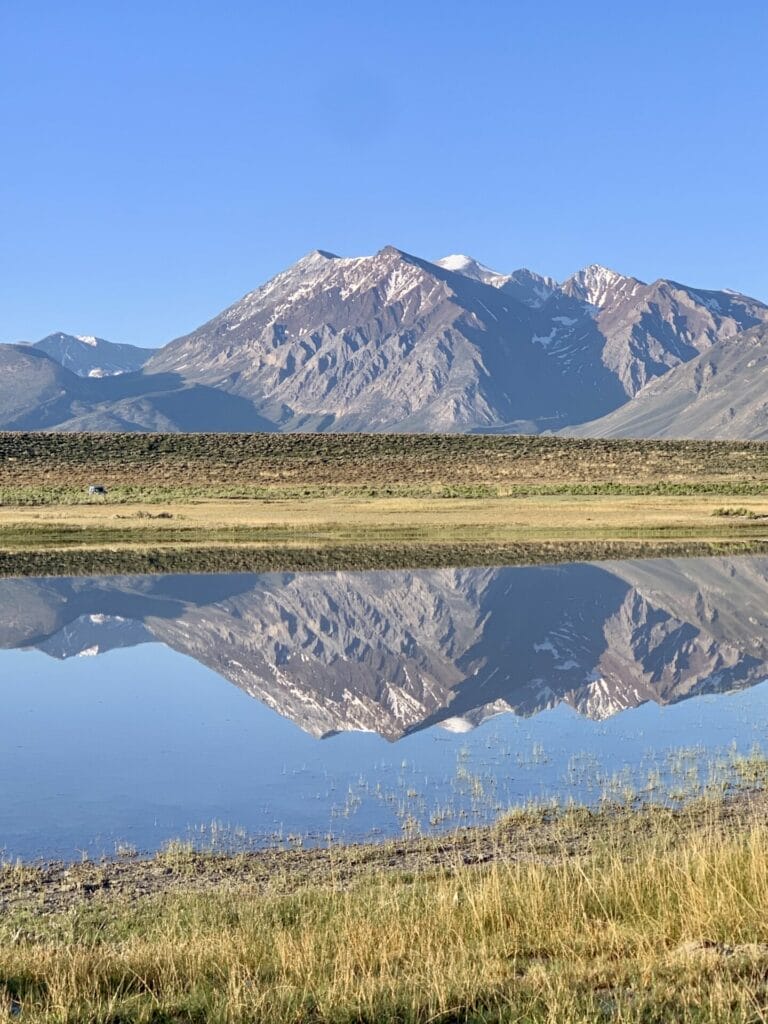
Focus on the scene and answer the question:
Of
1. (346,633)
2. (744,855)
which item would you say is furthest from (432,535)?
(744,855)

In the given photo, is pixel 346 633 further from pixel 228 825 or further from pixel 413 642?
pixel 228 825

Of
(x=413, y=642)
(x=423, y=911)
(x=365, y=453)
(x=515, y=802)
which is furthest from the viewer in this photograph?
(x=365, y=453)

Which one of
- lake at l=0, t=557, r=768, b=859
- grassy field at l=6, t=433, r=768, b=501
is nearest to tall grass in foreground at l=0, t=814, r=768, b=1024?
lake at l=0, t=557, r=768, b=859

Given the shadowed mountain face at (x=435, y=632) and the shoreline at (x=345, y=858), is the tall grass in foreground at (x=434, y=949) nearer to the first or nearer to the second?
the shoreline at (x=345, y=858)

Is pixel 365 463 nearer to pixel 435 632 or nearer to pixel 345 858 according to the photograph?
pixel 435 632

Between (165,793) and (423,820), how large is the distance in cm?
436

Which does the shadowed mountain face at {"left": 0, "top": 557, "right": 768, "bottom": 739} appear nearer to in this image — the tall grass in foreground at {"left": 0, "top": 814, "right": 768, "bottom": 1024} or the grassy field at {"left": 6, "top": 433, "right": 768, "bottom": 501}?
the tall grass in foreground at {"left": 0, "top": 814, "right": 768, "bottom": 1024}

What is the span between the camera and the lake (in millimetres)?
17547

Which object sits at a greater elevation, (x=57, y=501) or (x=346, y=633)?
(x=57, y=501)

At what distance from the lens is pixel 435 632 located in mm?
35688

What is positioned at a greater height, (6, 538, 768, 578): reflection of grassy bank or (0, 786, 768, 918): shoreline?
(6, 538, 768, 578): reflection of grassy bank

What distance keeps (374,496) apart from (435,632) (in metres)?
61.0

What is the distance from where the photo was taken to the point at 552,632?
34.9 m

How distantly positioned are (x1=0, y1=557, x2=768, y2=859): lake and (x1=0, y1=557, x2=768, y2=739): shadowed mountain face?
4.6 inches
